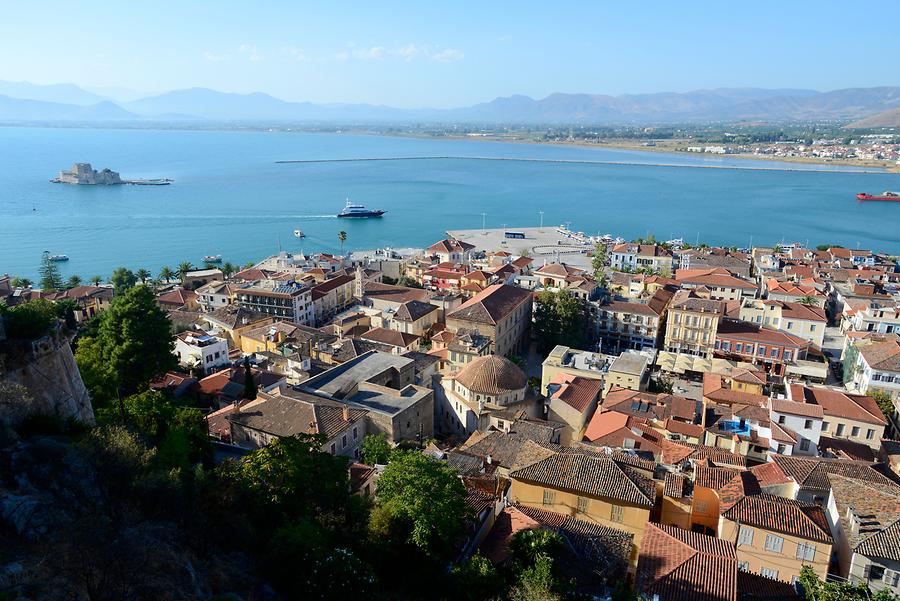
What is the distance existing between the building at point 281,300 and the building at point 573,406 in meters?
24.2

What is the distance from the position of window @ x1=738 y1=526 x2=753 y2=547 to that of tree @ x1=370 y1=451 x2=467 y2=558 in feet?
22.2

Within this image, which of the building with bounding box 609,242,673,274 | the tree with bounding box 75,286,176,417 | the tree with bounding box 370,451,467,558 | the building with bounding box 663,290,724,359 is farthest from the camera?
the building with bounding box 609,242,673,274

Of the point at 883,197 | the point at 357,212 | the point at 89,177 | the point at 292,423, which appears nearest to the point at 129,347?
the point at 292,423

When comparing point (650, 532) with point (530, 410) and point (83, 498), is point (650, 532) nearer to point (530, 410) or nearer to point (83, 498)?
point (83, 498)

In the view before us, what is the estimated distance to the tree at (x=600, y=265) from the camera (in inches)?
2103

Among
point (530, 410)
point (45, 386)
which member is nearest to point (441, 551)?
point (45, 386)

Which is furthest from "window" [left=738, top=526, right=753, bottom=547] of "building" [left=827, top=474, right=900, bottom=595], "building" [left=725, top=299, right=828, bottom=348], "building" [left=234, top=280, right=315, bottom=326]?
"building" [left=234, top=280, right=315, bottom=326]

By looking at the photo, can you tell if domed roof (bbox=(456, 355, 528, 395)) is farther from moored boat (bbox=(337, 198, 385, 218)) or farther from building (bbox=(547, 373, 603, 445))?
moored boat (bbox=(337, 198, 385, 218))

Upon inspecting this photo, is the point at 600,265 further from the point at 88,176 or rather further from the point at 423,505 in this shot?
the point at 88,176

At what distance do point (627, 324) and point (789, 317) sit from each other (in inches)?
423

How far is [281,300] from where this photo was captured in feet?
153

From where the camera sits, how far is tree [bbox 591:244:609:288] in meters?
53.4

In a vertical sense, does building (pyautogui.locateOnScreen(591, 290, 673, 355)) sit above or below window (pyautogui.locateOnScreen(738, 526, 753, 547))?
below

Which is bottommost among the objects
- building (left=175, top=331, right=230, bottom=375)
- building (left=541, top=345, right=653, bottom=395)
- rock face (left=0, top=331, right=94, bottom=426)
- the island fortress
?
building (left=541, top=345, right=653, bottom=395)
